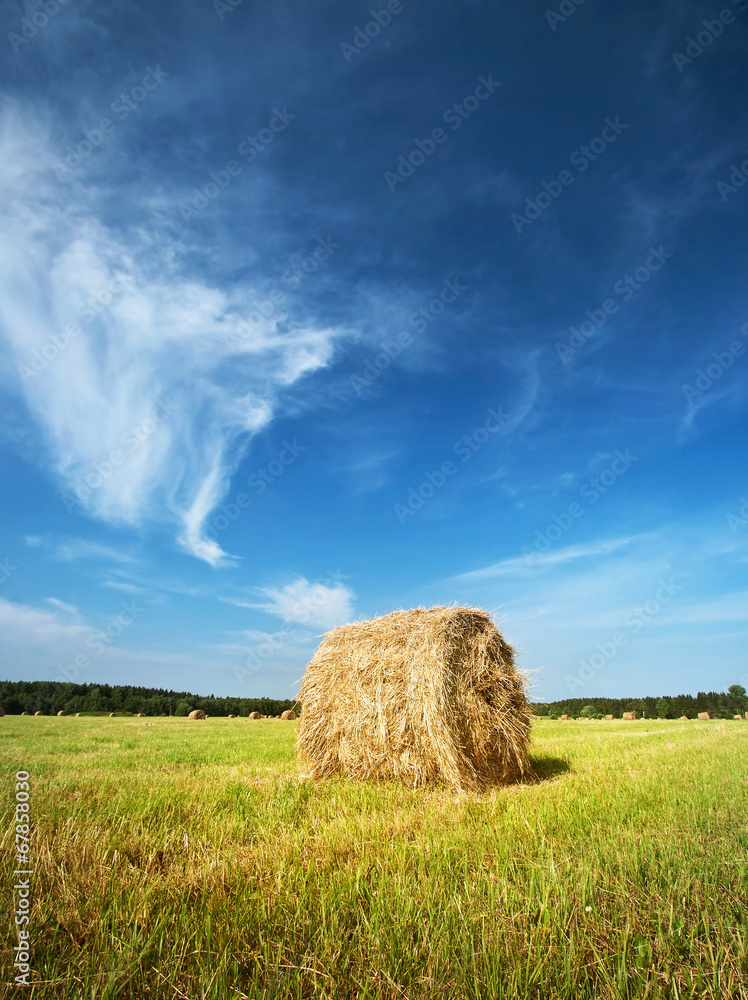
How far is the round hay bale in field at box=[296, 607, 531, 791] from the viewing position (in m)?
6.95

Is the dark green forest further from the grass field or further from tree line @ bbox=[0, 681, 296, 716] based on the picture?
the grass field

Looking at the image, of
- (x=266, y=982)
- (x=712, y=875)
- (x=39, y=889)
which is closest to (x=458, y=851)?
(x=712, y=875)

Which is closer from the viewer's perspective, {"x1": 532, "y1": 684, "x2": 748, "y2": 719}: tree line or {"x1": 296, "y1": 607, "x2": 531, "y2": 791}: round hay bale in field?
{"x1": 296, "y1": 607, "x2": 531, "y2": 791}: round hay bale in field

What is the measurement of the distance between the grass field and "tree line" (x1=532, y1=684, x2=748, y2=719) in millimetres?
46619

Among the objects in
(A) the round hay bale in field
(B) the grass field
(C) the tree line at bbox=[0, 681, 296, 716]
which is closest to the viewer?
(B) the grass field

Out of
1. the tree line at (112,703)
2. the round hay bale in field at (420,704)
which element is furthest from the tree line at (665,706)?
the round hay bale in field at (420,704)

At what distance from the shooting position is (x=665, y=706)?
4769cm

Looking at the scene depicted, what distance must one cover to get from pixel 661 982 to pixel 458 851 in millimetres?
1582

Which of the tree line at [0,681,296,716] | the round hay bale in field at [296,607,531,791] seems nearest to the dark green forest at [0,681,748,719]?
the tree line at [0,681,296,716]

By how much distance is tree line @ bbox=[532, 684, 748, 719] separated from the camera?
46.3 metres


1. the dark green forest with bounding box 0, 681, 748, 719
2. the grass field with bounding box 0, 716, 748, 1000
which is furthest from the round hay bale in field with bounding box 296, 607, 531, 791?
the dark green forest with bounding box 0, 681, 748, 719

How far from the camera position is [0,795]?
15.7ft

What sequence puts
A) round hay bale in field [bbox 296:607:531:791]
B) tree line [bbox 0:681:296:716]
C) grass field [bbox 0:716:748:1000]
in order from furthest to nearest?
tree line [bbox 0:681:296:716] < round hay bale in field [bbox 296:607:531:791] < grass field [bbox 0:716:748:1000]

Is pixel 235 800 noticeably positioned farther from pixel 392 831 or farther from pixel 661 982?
pixel 661 982
